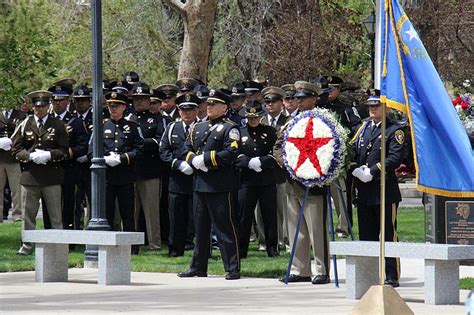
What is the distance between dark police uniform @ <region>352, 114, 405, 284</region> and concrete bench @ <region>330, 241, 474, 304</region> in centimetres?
113

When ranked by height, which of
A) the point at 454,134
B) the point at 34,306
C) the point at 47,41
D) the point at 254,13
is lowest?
the point at 34,306

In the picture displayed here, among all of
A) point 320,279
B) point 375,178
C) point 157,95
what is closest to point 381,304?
point 375,178

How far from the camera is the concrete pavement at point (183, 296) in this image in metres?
12.9

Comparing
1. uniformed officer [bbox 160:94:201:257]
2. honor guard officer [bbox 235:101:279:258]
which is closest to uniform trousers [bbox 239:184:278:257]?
honor guard officer [bbox 235:101:279:258]

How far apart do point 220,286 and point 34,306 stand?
9.08ft

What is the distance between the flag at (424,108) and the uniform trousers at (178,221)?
6752mm

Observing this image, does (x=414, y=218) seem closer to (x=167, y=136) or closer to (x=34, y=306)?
(x=167, y=136)

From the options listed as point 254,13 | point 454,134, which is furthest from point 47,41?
point 254,13

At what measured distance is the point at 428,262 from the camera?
13516 millimetres

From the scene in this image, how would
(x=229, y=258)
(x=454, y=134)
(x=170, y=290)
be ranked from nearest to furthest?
(x=454, y=134), (x=170, y=290), (x=229, y=258)

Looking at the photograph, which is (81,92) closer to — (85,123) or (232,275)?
(85,123)

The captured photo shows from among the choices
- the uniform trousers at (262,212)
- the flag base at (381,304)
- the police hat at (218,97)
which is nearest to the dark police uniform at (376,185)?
the police hat at (218,97)

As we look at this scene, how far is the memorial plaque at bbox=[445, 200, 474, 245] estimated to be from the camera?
17.0 meters

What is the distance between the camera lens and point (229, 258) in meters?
16.2
